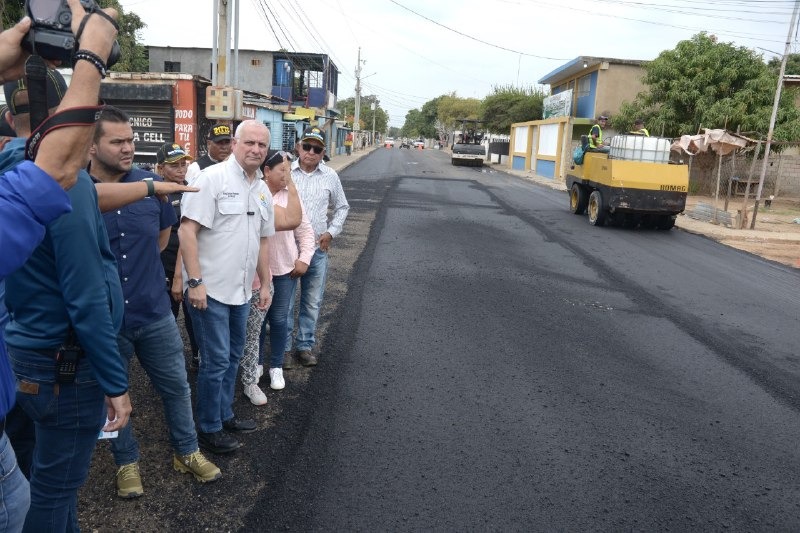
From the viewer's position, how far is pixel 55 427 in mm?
2180

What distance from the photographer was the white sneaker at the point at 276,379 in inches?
180

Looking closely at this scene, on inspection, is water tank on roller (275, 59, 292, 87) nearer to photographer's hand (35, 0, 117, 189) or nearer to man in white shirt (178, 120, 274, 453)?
man in white shirt (178, 120, 274, 453)

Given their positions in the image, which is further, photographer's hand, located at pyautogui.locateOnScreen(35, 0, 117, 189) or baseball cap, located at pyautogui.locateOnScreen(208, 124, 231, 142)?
baseball cap, located at pyautogui.locateOnScreen(208, 124, 231, 142)

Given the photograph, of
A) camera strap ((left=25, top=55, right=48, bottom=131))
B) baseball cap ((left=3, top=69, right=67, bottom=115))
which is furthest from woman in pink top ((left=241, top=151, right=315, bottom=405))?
camera strap ((left=25, top=55, right=48, bottom=131))

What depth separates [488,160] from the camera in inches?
2138

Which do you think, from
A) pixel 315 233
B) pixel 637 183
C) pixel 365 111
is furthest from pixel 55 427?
pixel 365 111

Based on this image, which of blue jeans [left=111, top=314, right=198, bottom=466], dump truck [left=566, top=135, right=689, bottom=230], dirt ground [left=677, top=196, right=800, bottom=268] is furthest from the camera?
dump truck [left=566, top=135, right=689, bottom=230]

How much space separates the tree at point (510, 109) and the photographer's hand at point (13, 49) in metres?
50.8

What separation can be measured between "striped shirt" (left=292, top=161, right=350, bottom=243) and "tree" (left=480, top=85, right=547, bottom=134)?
47434 mm

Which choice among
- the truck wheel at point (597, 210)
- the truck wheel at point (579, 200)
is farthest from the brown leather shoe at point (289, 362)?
the truck wheel at point (579, 200)

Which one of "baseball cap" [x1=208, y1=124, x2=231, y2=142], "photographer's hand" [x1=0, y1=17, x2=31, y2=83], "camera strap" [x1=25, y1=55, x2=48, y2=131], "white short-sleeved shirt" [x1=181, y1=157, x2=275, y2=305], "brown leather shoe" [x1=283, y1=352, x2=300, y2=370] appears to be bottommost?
"brown leather shoe" [x1=283, y1=352, x2=300, y2=370]

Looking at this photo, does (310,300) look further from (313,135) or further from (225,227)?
(225,227)

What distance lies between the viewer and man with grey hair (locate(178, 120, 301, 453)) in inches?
136

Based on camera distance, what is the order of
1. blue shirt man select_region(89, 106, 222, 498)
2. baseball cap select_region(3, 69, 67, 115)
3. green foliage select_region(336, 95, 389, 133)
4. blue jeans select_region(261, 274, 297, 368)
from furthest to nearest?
green foliage select_region(336, 95, 389, 133), blue jeans select_region(261, 274, 297, 368), blue shirt man select_region(89, 106, 222, 498), baseball cap select_region(3, 69, 67, 115)
